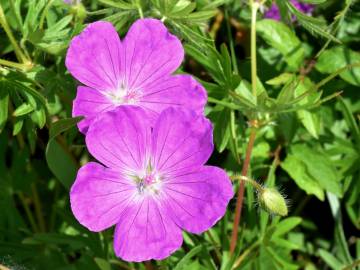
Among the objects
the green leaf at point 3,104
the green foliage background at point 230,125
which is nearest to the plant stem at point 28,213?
the green foliage background at point 230,125

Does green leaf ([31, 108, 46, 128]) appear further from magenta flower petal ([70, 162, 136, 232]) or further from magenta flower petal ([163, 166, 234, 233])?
magenta flower petal ([163, 166, 234, 233])

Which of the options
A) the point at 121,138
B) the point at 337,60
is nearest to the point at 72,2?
the point at 121,138

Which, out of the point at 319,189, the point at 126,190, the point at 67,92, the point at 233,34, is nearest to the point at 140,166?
the point at 126,190

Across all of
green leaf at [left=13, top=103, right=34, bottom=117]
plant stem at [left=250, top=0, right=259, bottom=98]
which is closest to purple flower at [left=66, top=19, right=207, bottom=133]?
green leaf at [left=13, top=103, right=34, bottom=117]

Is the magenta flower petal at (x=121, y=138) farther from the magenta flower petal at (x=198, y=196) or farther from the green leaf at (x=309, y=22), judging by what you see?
the green leaf at (x=309, y=22)

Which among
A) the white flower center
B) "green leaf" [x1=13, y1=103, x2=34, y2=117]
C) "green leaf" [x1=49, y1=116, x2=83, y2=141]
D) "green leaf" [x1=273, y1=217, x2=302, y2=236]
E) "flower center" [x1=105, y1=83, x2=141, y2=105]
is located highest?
"green leaf" [x1=49, y1=116, x2=83, y2=141]

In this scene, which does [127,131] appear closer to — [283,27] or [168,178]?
[168,178]

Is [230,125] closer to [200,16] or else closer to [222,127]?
[222,127]
